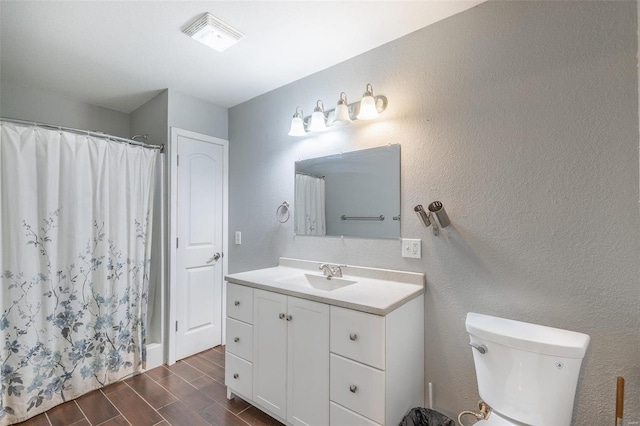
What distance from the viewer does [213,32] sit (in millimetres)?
1811

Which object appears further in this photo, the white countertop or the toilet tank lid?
the white countertop

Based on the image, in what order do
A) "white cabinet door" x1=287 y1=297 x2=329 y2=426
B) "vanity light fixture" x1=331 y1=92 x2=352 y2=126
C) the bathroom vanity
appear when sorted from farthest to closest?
"vanity light fixture" x1=331 y1=92 x2=352 y2=126, "white cabinet door" x1=287 y1=297 x2=329 y2=426, the bathroom vanity

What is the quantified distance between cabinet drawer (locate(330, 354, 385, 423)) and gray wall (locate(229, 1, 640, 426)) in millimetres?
535

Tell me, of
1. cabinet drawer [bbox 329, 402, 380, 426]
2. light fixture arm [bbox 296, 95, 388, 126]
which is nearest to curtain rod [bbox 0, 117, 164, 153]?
light fixture arm [bbox 296, 95, 388, 126]

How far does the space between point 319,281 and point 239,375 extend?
814mm

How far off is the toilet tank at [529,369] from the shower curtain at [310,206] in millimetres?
1266

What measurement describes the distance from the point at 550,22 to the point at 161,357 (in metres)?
3.49

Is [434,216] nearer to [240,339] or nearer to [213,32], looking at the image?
[240,339]

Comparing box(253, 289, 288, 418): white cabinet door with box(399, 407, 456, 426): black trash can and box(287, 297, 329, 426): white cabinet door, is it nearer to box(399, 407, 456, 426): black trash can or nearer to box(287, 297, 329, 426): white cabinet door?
box(287, 297, 329, 426): white cabinet door

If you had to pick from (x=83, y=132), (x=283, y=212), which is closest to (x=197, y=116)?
(x=83, y=132)

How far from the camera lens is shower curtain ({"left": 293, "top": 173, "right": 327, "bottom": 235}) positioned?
233 centimetres

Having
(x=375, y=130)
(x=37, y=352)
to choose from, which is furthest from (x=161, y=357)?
(x=375, y=130)

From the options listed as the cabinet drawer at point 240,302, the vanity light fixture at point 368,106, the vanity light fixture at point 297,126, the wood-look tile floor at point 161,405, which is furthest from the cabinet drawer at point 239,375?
the vanity light fixture at point 368,106

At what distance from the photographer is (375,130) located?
2035 millimetres
